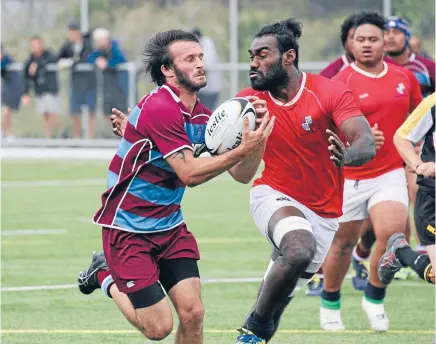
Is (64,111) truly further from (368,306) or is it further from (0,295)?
(368,306)

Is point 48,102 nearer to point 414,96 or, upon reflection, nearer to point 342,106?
point 414,96

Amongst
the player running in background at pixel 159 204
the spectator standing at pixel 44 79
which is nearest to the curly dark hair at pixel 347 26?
the player running in background at pixel 159 204

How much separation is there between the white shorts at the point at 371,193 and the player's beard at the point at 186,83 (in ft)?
8.89

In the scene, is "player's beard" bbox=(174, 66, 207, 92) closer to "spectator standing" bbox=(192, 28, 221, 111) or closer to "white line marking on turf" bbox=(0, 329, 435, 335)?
"white line marking on turf" bbox=(0, 329, 435, 335)

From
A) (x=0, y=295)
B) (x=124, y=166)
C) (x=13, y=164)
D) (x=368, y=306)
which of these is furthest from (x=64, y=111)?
(x=124, y=166)

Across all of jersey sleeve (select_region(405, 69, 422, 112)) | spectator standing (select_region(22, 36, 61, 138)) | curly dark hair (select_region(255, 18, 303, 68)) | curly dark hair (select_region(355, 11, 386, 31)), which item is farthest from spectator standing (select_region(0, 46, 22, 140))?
curly dark hair (select_region(255, 18, 303, 68))

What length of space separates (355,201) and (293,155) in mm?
1735

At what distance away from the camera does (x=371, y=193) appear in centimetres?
1082

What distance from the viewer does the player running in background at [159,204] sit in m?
8.10

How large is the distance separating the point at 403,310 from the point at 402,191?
3.46ft

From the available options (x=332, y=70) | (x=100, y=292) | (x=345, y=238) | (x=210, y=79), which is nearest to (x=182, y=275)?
(x=345, y=238)

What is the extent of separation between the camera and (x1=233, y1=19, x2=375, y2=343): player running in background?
8828 mm

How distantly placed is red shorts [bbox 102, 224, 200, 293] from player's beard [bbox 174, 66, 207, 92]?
2.86 ft

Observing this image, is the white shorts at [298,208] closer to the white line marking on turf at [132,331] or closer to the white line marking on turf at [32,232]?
the white line marking on turf at [132,331]
